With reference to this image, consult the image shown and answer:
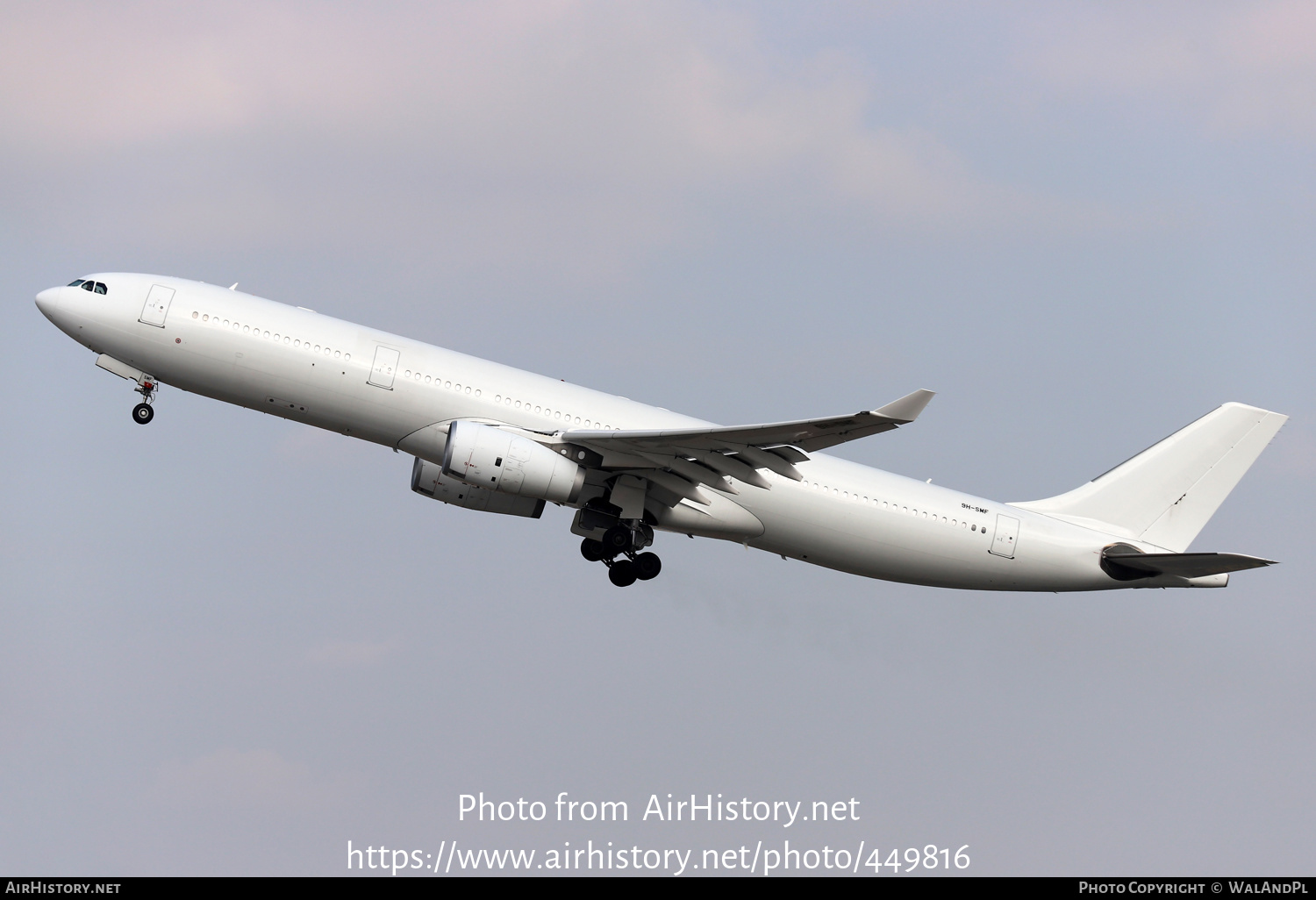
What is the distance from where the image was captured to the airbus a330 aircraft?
31.6 metres

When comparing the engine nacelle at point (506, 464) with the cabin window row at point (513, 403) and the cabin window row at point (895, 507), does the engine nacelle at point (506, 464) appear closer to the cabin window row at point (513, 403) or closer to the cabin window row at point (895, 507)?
the cabin window row at point (513, 403)

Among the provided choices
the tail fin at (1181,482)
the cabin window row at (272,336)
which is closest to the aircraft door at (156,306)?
the cabin window row at (272,336)

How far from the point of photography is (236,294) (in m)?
32.7

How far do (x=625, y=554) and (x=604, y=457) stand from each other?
3737mm

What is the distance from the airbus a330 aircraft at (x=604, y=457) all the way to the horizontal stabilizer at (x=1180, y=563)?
54 millimetres

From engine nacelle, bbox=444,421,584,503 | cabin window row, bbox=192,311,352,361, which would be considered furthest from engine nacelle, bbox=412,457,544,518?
cabin window row, bbox=192,311,352,361

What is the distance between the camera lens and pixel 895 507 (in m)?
35.1

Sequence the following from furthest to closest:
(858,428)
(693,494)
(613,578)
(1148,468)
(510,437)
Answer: (1148,468) < (613,578) < (693,494) < (510,437) < (858,428)

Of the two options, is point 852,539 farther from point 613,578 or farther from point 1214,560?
point 1214,560

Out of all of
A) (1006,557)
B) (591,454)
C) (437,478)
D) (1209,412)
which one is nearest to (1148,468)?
(1209,412)

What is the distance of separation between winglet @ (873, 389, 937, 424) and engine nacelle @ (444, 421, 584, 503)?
8.42 m

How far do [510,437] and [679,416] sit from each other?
233 inches

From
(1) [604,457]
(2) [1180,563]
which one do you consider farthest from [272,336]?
(2) [1180,563]

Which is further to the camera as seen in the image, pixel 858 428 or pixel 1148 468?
pixel 1148 468
